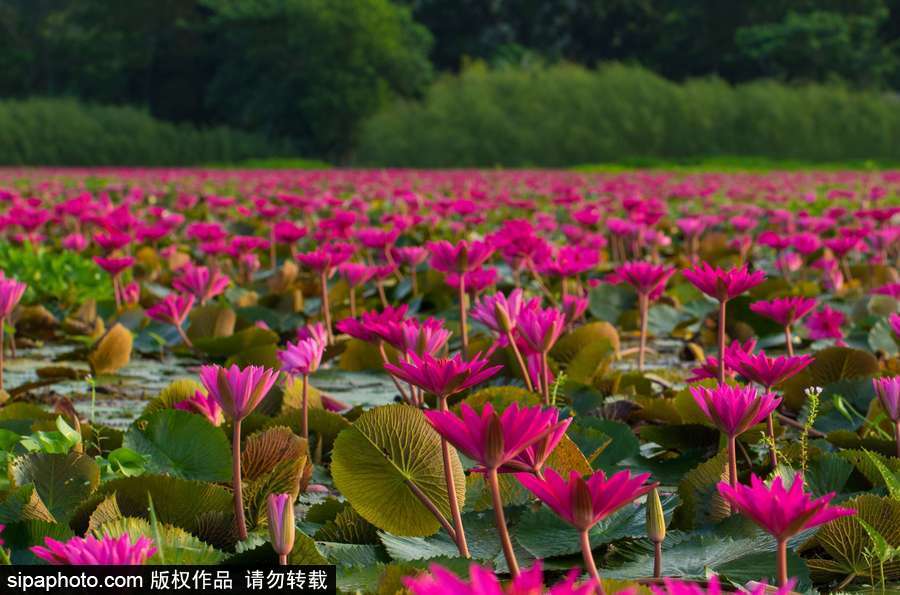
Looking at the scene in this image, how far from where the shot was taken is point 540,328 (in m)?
1.93

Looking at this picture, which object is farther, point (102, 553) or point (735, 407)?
point (735, 407)

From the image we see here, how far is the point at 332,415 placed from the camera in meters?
2.13

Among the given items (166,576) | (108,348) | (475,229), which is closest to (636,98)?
(475,229)

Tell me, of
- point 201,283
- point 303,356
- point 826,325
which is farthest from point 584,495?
point 201,283

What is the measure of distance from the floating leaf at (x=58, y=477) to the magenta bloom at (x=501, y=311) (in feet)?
2.17

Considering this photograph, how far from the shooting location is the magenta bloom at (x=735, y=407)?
135 cm

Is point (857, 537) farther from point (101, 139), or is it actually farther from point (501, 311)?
point (101, 139)

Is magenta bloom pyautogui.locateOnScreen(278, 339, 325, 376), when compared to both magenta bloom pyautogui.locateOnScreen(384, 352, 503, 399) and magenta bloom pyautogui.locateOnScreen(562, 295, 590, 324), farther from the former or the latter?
magenta bloom pyautogui.locateOnScreen(562, 295, 590, 324)

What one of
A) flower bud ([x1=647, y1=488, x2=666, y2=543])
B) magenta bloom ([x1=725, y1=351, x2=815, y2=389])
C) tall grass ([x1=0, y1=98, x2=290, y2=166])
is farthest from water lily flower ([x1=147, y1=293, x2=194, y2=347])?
tall grass ([x1=0, y1=98, x2=290, y2=166])

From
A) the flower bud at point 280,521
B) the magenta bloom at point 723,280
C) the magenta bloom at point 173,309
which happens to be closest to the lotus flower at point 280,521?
the flower bud at point 280,521

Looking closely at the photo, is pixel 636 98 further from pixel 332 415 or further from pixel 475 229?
pixel 332 415

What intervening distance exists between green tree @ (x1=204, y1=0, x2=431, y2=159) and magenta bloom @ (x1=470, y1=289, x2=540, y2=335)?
32.6 metres

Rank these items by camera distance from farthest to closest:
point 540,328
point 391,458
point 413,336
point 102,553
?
point 540,328
point 413,336
point 391,458
point 102,553

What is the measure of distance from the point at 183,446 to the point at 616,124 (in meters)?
24.3
